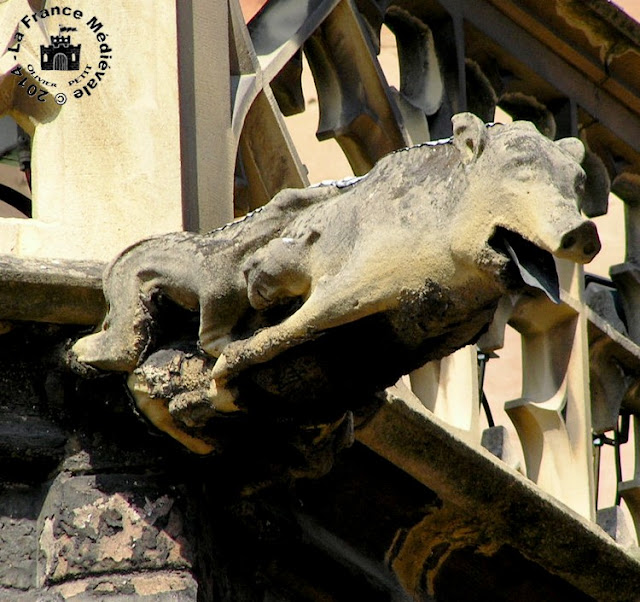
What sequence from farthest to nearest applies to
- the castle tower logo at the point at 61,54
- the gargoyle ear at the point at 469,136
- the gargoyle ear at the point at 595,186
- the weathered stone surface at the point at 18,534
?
the gargoyle ear at the point at 595,186, the castle tower logo at the point at 61,54, the weathered stone surface at the point at 18,534, the gargoyle ear at the point at 469,136

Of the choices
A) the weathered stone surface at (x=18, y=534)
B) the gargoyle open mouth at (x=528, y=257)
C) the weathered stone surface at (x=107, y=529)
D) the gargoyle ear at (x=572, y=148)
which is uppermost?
the gargoyle ear at (x=572, y=148)

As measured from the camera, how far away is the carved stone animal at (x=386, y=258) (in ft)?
8.79

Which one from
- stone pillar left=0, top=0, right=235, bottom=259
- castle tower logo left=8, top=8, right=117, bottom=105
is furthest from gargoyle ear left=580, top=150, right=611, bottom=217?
castle tower logo left=8, top=8, right=117, bottom=105

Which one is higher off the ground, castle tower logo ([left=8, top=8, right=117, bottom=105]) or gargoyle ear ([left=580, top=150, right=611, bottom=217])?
castle tower logo ([left=8, top=8, right=117, bottom=105])

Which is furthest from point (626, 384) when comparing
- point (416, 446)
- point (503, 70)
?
point (416, 446)

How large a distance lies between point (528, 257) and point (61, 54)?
0.88 meters

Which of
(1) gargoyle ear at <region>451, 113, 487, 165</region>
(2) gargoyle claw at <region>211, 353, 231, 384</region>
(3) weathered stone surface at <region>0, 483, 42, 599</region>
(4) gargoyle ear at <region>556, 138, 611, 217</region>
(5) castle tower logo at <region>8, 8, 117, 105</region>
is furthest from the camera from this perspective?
(4) gargoyle ear at <region>556, 138, 611, 217</region>

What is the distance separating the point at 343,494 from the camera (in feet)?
11.6

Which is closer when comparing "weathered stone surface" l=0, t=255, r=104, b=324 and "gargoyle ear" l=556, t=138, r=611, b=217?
"weathered stone surface" l=0, t=255, r=104, b=324

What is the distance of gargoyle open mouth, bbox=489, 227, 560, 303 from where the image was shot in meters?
2.67

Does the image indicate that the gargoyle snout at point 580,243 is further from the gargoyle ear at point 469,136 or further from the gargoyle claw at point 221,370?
the gargoyle claw at point 221,370

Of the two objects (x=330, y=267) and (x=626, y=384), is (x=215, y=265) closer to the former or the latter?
(x=330, y=267)

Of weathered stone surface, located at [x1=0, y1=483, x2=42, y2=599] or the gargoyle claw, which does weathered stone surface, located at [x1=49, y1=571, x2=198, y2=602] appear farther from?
the gargoyle claw

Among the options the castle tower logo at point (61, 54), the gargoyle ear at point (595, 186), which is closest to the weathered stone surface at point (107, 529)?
the castle tower logo at point (61, 54)
